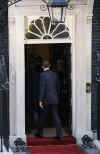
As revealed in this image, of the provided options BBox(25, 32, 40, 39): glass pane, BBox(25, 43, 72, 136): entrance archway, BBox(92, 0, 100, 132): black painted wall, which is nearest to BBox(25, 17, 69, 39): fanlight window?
BBox(25, 32, 40, 39): glass pane

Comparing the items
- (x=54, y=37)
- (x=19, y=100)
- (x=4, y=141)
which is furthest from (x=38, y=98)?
(x=4, y=141)

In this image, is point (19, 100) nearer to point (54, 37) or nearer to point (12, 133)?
point (12, 133)

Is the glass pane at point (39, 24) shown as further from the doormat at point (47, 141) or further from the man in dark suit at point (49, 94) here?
the doormat at point (47, 141)

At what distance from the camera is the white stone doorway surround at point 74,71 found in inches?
370

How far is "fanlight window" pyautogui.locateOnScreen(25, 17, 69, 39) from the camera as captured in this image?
32.3 ft

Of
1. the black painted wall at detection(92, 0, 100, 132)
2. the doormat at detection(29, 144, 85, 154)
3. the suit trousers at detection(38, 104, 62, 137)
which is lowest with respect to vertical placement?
the doormat at detection(29, 144, 85, 154)

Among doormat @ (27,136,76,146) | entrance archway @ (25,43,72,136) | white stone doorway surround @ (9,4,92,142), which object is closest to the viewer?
white stone doorway surround @ (9,4,92,142)

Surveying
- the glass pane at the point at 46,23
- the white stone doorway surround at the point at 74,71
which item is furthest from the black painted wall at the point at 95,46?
the glass pane at the point at 46,23

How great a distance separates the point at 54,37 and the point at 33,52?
3.29 ft

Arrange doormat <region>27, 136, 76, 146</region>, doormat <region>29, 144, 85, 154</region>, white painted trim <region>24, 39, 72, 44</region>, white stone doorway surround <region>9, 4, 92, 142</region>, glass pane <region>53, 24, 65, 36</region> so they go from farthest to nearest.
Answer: glass pane <region>53, 24, 65, 36</region>, white painted trim <region>24, 39, 72, 44</region>, doormat <region>27, 136, 76, 146</region>, white stone doorway surround <region>9, 4, 92, 142</region>, doormat <region>29, 144, 85, 154</region>

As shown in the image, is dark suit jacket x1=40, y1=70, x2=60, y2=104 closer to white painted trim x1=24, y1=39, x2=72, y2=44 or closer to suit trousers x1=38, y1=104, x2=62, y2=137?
suit trousers x1=38, y1=104, x2=62, y2=137

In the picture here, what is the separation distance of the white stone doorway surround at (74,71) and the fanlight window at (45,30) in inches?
4.6

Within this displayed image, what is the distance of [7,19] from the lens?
9242mm

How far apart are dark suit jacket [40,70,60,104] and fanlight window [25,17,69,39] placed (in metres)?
0.85
